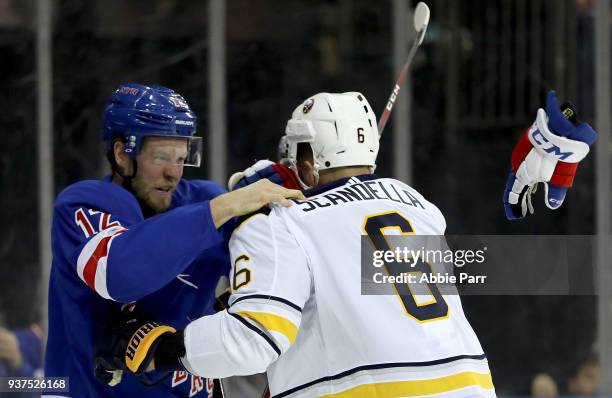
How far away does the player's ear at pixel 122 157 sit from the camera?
2631mm

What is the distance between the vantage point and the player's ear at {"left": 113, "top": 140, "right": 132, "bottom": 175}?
104 inches

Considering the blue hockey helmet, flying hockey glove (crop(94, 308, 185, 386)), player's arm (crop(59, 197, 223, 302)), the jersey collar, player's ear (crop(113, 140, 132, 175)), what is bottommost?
flying hockey glove (crop(94, 308, 185, 386))

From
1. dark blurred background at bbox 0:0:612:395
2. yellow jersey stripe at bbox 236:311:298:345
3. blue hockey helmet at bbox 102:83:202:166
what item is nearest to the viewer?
yellow jersey stripe at bbox 236:311:298:345

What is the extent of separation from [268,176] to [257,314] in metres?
0.56

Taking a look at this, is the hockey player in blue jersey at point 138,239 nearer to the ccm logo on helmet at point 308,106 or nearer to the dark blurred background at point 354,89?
the ccm logo on helmet at point 308,106

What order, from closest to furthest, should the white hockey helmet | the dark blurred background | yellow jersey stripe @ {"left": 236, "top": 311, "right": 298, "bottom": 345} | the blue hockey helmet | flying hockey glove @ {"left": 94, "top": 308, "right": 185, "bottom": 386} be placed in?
yellow jersey stripe @ {"left": 236, "top": 311, "right": 298, "bottom": 345}, flying hockey glove @ {"left": 94, "top": 308, "right": 185, "bottom": 386}, the white hockey helmet, the blue hockey helmet, the dark blurred background

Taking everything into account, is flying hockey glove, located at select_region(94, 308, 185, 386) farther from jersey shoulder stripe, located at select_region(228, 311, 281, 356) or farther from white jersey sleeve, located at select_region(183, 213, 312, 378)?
jersey shoulder stripe, located at select_region(228, 311, 281, 356)

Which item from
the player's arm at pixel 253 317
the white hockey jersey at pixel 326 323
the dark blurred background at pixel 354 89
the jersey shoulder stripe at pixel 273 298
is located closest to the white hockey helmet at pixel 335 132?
the white hockey jersey at pixel 326 323

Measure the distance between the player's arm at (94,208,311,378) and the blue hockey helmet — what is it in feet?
1.38

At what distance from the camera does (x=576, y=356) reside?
5469 millimetres

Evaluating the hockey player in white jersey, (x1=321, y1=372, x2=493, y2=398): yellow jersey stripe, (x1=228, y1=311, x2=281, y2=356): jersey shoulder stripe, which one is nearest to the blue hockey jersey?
the hockey player in white jersey

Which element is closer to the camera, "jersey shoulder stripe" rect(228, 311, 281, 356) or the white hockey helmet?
"jersey shoulder stripe" rect(228, 311, 281, 356)

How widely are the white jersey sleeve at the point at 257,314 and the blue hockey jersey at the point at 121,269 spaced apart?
0.51 ft

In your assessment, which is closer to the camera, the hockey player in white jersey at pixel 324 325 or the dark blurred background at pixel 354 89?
the hockey player in white jersey at pixel 324 325
